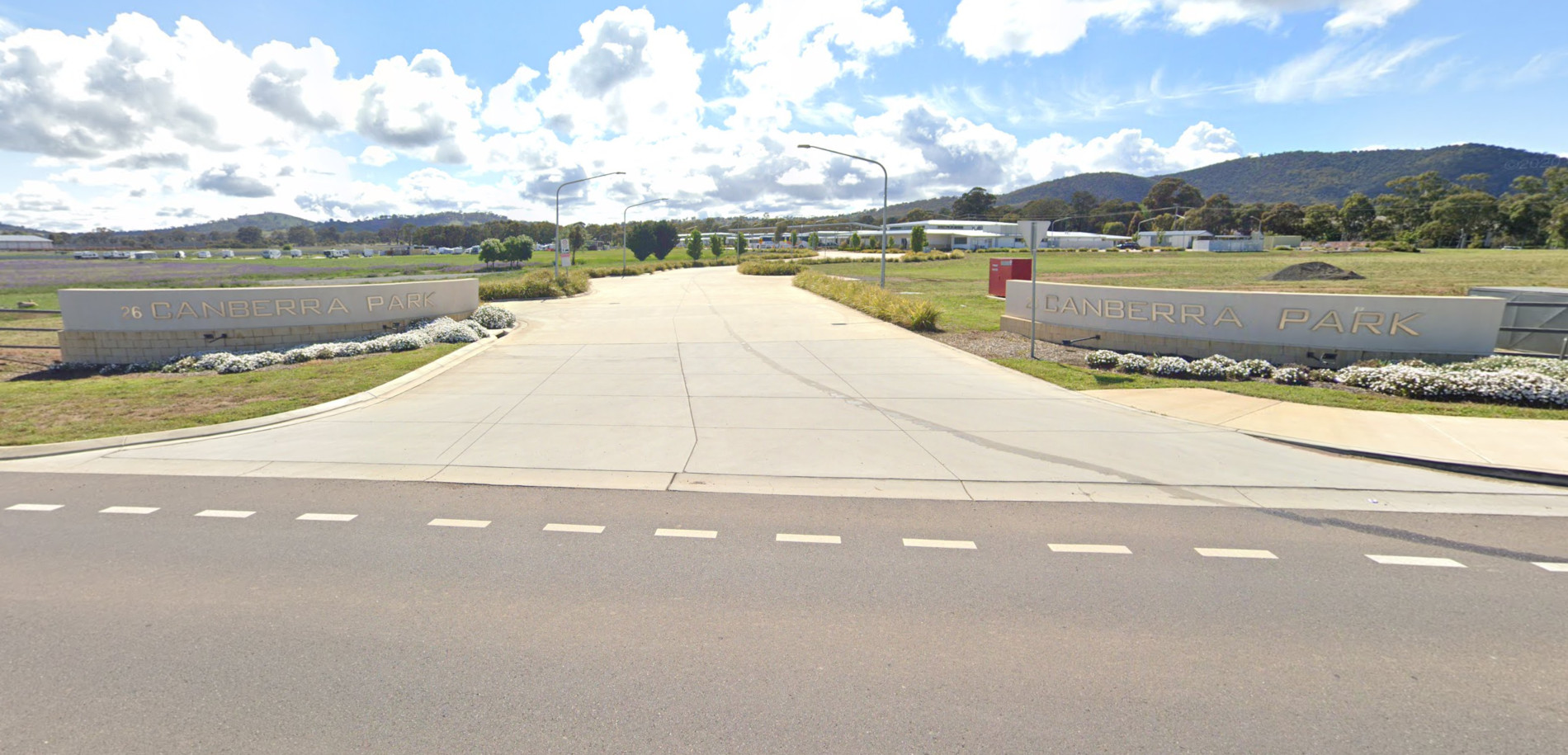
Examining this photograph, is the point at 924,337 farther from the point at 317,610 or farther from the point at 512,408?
the point at 317,610

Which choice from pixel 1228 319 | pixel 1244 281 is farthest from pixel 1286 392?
pixel 1244 281

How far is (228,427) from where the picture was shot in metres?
9.79

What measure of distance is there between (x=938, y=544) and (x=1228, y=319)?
11.8m

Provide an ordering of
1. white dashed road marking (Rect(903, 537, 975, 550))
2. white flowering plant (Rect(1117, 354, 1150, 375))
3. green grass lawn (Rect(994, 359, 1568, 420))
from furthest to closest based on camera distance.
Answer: white flowering plant (Rect(1117, 354, 1150, 375)) < green grass lawn (Rect(994, 359, 1568, 420)) < white dashed road marking (Rect(903, 537, 975, 550))

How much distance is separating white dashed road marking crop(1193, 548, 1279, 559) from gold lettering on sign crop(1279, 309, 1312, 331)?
10105 millimetres

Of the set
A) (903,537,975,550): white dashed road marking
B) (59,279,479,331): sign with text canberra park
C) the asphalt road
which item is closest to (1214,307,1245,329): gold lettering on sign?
the asphalt road

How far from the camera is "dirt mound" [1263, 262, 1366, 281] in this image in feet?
114

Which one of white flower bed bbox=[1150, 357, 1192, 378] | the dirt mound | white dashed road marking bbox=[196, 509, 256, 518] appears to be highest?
the dirt mound

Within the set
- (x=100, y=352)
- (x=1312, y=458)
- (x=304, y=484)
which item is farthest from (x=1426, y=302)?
(x=100, y=352)

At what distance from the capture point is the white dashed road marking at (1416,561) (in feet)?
17.7

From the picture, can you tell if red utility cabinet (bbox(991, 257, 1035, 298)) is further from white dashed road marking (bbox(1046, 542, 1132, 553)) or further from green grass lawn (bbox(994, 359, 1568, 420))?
white dashed road marking (bbox(1046, 542, 1132, 553))

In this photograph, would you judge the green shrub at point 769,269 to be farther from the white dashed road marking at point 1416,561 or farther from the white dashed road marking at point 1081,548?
the white dashed road marking at point 1416,561

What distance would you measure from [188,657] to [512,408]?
280 inches

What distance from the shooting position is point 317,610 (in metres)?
4.65
